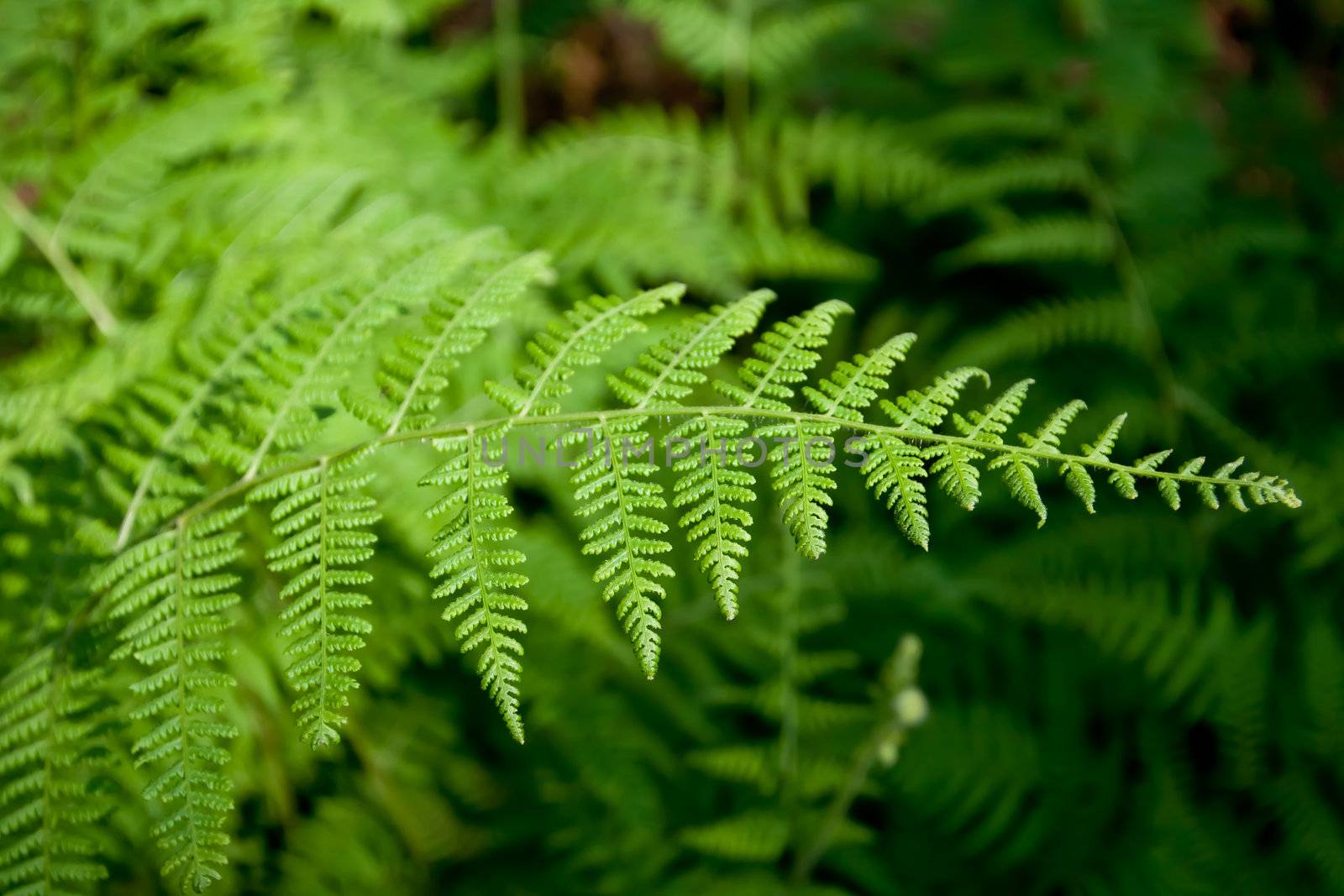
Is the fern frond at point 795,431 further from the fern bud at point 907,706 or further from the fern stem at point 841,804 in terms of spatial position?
the fern stem at point 841,804

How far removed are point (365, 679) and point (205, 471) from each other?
2.21 feet

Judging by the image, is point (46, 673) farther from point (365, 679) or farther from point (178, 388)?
point (365, 679)

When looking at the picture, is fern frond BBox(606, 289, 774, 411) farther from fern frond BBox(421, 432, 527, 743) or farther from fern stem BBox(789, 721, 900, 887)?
fern stem BBox(789, 721, 900, 887)

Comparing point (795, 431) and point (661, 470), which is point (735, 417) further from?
point (661, 470)

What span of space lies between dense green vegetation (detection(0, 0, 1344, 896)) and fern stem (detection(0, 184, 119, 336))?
17mm

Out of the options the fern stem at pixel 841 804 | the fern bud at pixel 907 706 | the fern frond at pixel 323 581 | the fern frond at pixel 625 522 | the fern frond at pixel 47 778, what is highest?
the fern frond at pixel 625 522

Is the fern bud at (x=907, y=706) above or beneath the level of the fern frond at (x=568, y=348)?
beneath

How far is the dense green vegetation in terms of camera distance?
1286 mm

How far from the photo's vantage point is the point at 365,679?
2.25 meters

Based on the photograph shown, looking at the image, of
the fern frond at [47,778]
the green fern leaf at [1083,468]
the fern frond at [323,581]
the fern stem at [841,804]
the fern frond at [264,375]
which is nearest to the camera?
the green fern leaf at [1083,468]

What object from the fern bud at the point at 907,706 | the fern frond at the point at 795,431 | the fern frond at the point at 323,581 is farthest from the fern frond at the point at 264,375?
the fern bud at the point at 907,706

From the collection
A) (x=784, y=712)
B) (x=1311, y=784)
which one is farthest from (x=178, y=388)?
(x=1311, y=784)

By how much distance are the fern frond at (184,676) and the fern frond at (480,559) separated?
32 centimetres

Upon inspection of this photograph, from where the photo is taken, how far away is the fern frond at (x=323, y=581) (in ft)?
3.84
